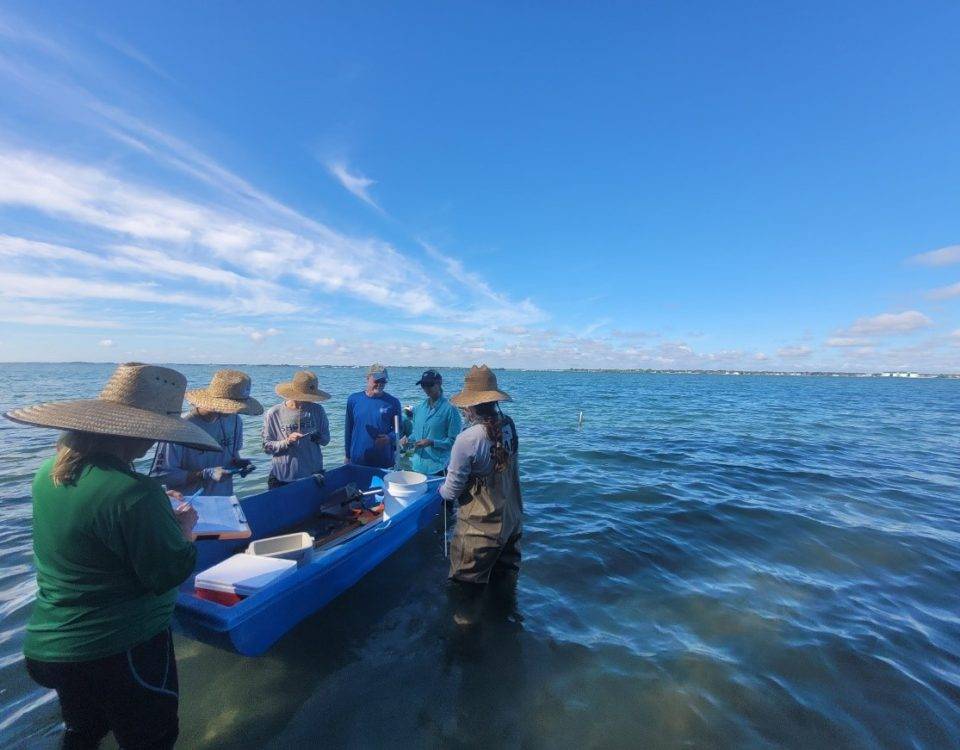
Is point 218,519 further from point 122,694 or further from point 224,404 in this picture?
point 122,694

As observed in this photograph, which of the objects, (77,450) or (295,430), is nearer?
(77,450)

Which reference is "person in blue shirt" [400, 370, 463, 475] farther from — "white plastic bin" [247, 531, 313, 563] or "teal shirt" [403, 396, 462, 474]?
"white plastic bin" [247, 531, 313, 563]

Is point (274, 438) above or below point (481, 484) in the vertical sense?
below

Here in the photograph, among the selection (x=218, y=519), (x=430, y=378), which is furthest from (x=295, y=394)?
(x=218, y=519)

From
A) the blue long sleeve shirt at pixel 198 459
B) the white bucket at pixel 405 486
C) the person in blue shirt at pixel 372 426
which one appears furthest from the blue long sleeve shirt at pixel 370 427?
the blue long sleeve shirt at pixel 198 459

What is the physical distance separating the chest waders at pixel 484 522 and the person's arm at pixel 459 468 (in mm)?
175

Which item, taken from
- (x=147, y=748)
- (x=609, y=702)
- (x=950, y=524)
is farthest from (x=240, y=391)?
(x=950, y=524)

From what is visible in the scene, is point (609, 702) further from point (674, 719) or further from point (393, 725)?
point (393, 725)

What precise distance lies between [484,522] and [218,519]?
263 centimetres

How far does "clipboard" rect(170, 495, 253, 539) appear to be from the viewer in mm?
3865

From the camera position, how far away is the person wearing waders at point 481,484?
161 inches

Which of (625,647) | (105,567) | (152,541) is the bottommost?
(625,647)

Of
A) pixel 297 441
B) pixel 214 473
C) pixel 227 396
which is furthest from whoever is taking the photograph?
pixel 297 441

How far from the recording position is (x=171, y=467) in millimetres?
4707
